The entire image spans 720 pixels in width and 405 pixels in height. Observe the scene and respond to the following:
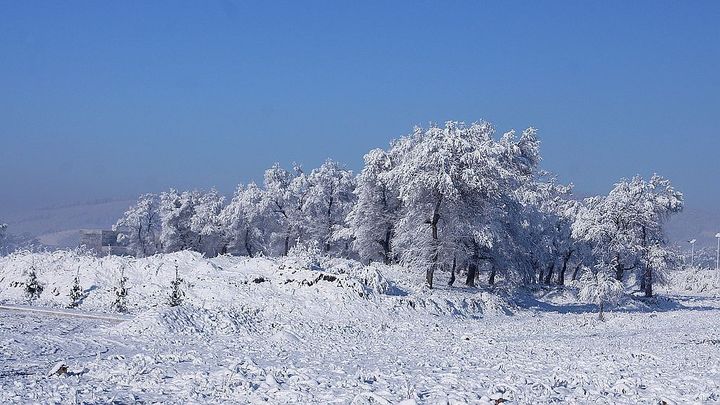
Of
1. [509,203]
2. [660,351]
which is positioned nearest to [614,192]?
[509,203]

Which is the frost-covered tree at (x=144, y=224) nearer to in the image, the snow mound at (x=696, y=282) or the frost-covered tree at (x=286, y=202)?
the frost-covered tree at (x=286, y=202)

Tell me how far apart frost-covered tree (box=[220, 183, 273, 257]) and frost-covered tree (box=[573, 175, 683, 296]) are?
111 feet

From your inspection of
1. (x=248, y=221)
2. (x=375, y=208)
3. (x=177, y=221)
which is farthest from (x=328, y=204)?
(x=177, y=221)

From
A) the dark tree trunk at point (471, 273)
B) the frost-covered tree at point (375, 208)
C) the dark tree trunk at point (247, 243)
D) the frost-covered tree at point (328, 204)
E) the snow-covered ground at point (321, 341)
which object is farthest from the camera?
the dark tree trunk at point (247, 243)

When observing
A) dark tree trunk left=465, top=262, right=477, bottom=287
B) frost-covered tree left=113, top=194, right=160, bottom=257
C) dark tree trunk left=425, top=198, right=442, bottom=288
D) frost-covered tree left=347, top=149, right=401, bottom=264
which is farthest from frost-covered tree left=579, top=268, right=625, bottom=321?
frost-covered tree left=113, top=194, right=160, bottom=257

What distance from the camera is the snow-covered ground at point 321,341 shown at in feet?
44.9

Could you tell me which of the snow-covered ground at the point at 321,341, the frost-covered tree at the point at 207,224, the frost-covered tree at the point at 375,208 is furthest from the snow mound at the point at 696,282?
the frost-covered tree at the point at 207,224

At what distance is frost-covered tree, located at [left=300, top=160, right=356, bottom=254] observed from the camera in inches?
2603

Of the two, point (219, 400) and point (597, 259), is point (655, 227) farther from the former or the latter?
point (219, 400)

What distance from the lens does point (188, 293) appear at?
3419cm

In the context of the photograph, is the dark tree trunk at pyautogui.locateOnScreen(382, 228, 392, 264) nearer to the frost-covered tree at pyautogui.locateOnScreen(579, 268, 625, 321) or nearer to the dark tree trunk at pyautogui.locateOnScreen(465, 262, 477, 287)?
the dark tree trunk at pyautogui.locateOnScreen(465, 262, 477, 287)

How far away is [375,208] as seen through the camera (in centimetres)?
5228

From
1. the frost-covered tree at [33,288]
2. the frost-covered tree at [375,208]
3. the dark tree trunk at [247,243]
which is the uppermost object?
the frost-covered tree at [375,208]

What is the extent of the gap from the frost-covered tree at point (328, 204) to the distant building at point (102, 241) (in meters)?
28.6
